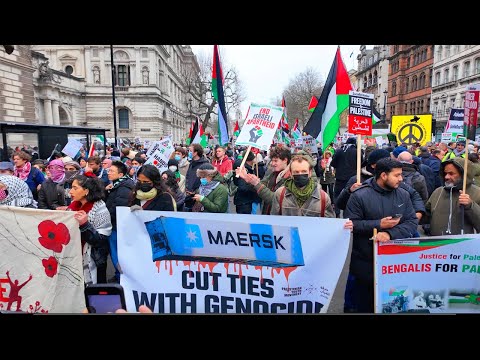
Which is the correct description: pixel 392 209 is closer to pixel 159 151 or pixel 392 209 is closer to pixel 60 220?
pixel 60 220

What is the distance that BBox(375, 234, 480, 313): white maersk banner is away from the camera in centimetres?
290

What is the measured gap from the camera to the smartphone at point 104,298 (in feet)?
10.2

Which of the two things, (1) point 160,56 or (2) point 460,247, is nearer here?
(2) point 460,247

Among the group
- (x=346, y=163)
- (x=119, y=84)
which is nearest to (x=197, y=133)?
A: (x=346, y=163)

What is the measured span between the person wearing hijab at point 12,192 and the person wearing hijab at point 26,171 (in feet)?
6.33

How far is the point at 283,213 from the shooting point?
11.4 ft

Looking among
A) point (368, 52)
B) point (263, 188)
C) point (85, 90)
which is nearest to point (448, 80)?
point (368, 52)

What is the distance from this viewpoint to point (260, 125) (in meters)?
4.71

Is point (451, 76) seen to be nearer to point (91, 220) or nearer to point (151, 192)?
point (151, 192)

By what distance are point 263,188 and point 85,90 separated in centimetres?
5708

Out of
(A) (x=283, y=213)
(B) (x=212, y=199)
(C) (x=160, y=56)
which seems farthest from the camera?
(C) (x=160, y=56)

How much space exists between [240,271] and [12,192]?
3.19 meters

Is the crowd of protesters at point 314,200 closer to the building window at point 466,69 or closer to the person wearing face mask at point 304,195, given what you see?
the person wearing face mask at point 304,195

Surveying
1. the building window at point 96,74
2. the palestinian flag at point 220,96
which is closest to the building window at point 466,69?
the palestinian flag at point 220,96
